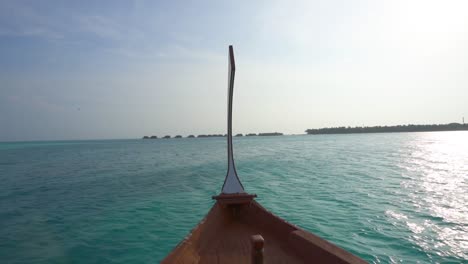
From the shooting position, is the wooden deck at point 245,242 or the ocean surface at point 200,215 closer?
the wooden deck at point 245,242

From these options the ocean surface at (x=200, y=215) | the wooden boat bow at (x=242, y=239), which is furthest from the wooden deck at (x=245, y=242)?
the ocean surface at (x=200, y=215)

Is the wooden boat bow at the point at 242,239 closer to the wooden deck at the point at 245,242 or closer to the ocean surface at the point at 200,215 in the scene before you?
the wooden deck at the point at 245,242

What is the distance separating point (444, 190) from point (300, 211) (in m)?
12.2

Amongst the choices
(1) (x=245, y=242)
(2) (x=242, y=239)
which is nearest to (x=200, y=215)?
(2) (x=242, y=239)

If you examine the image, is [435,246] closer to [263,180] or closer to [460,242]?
[460,242]

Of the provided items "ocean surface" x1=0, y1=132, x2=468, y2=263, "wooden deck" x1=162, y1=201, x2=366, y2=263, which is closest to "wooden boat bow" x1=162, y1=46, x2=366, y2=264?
"wooden deck" x1=162, y1=201, x2=366, y2=263

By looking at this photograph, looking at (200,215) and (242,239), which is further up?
(242,239)

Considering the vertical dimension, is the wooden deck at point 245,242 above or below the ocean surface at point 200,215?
above

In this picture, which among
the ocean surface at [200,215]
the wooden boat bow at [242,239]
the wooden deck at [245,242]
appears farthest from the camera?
the ocean surface at [200,215]

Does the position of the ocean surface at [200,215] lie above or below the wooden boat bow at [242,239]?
below

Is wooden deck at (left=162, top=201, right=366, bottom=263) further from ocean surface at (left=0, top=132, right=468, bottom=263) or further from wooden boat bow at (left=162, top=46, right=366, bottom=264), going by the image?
ocean surface at (left=0, top=132, right=468, bottom=263)

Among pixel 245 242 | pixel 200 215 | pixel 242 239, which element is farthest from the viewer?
pixel 200 215

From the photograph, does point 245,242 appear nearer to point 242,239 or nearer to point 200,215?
point 242,239

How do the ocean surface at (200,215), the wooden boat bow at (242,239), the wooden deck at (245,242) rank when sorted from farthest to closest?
the ocean surface at (200,215)
the wooden deck at (245,242)
the wooden boat bow at (242,239)
